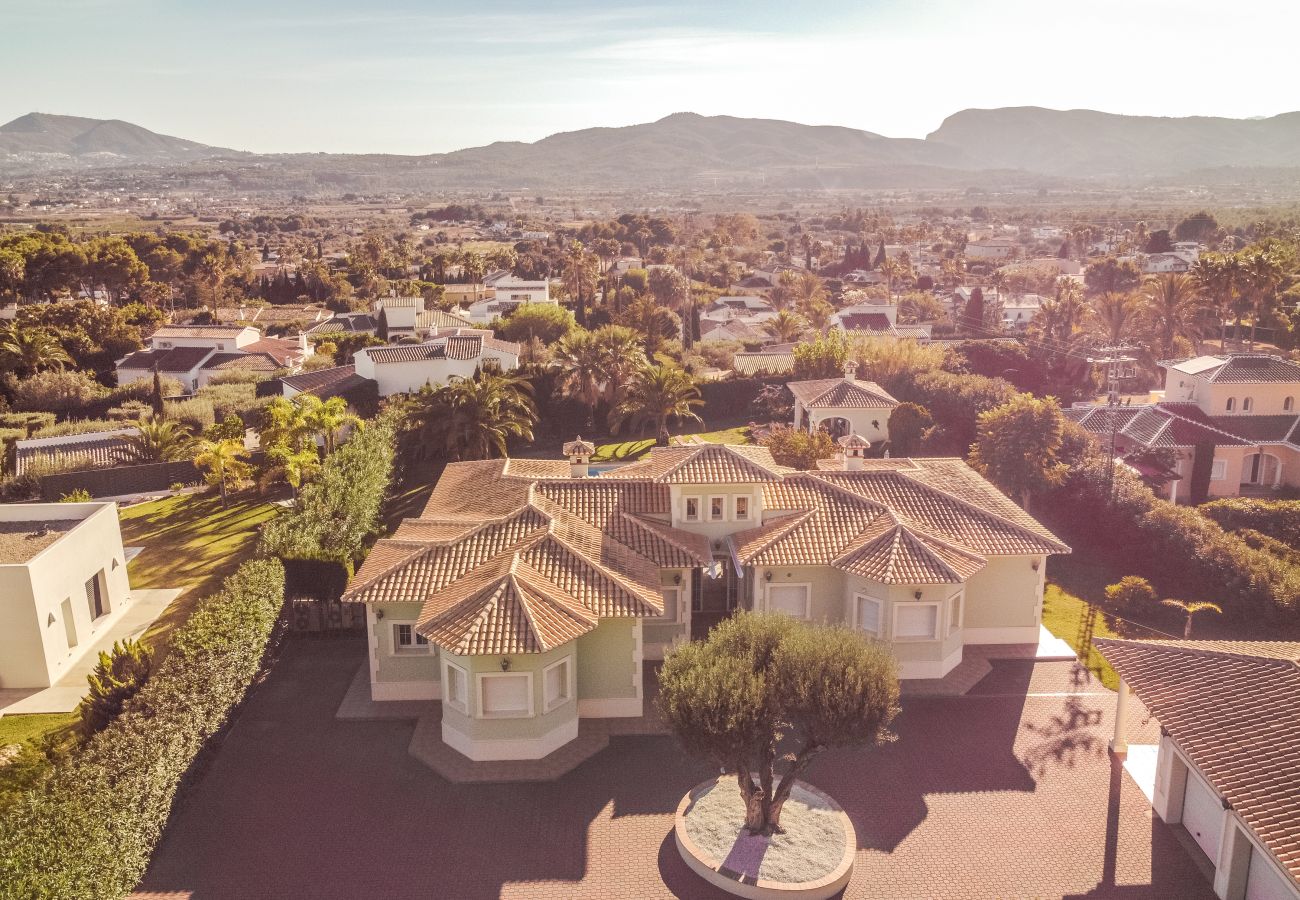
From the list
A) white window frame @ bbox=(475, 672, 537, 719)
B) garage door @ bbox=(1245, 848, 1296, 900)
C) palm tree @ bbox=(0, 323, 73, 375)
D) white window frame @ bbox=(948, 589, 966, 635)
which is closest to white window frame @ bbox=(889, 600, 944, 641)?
white window frame @ bbox=(948, 589, 966, 635)

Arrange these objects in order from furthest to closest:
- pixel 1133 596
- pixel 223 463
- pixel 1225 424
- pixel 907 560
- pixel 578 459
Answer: pixel 1225 424
pixel 223 463
pixel 578 459
pixel 1133 596
pixel 907 560

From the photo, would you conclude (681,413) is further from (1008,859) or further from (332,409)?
(1008,859)

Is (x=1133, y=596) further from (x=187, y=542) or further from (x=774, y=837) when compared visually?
(x=187, y=542)

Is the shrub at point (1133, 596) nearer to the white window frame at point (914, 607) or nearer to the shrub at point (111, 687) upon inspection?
the white window frame at point (914, 607)

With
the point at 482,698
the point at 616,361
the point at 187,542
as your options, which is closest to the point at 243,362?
the point at 616,361

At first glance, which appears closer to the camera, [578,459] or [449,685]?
[449,685]

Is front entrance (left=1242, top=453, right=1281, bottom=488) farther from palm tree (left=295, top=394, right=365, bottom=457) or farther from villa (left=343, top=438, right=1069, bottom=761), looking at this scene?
palm tree (left=295, top=394, right=365, bottom=457)

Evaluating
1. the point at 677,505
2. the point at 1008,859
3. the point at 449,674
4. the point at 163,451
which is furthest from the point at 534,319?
the point at 1008,859
